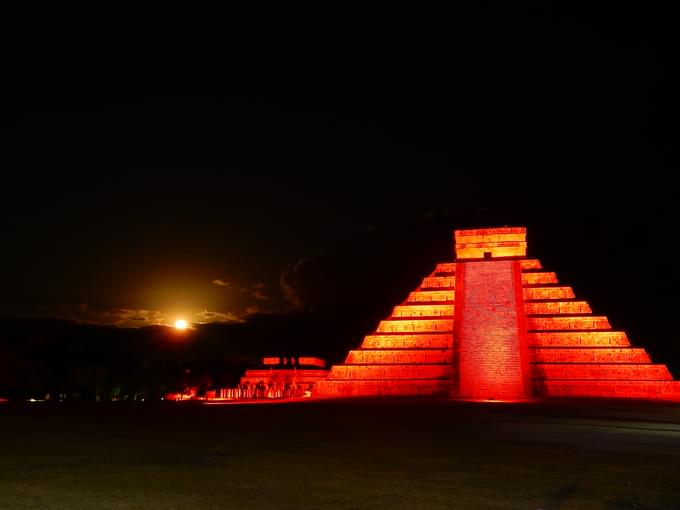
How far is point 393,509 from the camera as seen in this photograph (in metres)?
7.34

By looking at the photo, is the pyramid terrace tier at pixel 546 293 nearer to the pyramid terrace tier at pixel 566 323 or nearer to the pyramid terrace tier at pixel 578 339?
the pyramid terrace tier at pixel 566 323

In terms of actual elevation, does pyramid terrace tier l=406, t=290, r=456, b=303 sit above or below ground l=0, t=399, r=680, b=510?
above

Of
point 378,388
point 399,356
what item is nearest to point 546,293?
point 399,356

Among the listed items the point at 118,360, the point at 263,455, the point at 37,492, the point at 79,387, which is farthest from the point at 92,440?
the point at 118,360

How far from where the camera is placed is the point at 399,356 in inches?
1481

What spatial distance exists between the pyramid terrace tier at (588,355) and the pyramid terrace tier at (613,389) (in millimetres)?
1201

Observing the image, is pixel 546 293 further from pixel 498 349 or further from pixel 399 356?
pixel 399 356

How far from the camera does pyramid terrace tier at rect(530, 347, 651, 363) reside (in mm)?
35312

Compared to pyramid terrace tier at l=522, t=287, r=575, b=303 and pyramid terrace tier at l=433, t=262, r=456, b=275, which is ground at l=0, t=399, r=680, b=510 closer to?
pyramid terrace tier at l=522, t=287, r=575, b=303

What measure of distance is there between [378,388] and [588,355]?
983 cm

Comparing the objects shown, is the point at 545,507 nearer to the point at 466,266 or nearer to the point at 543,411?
the point at 543,411

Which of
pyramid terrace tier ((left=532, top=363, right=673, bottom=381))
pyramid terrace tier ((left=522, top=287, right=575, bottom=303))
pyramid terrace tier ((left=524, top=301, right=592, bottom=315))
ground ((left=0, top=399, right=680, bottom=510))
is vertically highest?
pyramid terrace tier ((left=522, top=287, right=575, bottom=303))

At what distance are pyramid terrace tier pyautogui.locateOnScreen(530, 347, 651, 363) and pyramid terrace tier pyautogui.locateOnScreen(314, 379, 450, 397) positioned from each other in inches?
192

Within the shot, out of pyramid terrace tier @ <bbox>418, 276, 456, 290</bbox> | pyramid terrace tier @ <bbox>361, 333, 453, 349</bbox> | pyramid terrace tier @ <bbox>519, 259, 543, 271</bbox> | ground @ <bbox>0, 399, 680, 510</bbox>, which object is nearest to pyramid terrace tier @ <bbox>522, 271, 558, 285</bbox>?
pyramid terrace tier @ <bbox>519, 259, 543, 271</bbox>
